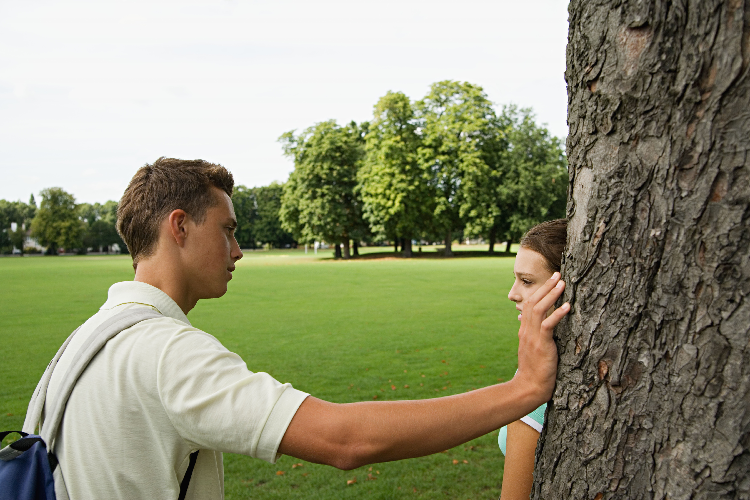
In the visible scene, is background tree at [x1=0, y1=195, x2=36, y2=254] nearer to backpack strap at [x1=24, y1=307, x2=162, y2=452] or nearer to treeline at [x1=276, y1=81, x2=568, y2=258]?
treeline at [x1=276, y1=81, x2=568, y2=258]

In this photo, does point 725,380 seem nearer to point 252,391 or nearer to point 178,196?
point 252,391

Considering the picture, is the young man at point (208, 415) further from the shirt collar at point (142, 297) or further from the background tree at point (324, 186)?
the background tree at point (324, 186)

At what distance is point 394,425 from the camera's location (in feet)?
5.18

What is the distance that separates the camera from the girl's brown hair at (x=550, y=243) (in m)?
2.50

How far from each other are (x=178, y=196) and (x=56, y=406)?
33.0 inches

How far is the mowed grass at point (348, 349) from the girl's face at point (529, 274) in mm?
3607

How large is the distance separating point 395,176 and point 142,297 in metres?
51.7

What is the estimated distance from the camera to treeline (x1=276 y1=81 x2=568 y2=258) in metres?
53.6

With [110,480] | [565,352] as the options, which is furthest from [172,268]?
[565,352]

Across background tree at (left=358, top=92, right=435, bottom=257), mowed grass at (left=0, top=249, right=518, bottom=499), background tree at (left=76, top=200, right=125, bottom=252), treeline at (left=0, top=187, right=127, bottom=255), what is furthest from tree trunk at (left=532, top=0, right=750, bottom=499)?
background tree at (left=76, top=200, right=125, bottom=252)

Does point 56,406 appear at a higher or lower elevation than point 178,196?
lower

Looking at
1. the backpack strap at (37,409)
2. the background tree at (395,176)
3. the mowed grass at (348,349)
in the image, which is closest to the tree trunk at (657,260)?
the backpack strap at (37,409)

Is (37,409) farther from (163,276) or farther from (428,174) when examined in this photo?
(428,174)

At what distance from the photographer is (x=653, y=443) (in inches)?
66.1
